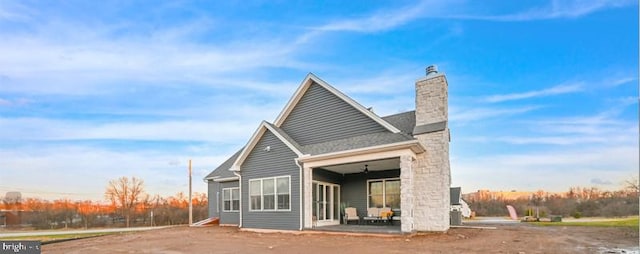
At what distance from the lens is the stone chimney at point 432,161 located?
13.4 m

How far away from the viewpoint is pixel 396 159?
13.6 meters

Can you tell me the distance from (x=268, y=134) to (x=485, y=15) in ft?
30.2

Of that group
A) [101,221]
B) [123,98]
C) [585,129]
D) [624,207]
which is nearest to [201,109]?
[123,98]

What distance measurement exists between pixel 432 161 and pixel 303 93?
616 centimetres

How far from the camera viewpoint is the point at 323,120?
15914 millimetres

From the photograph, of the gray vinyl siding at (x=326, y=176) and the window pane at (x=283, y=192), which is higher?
the gray vinyl siding at (x=326, y=176)

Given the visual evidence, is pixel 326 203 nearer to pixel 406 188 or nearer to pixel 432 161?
pixel 406 188

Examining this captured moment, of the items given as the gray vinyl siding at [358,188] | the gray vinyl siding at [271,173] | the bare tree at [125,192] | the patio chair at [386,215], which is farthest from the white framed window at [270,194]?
the bare tree at [125,192]

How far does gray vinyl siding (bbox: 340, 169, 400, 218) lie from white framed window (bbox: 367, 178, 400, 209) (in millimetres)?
178

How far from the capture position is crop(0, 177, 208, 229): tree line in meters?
30.1

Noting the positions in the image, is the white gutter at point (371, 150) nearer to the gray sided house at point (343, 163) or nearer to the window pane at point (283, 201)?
the gray sided house at point (343, 163)

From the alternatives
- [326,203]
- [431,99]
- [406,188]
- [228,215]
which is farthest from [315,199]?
[228,215]

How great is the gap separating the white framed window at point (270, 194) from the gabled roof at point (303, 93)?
9.66 ft

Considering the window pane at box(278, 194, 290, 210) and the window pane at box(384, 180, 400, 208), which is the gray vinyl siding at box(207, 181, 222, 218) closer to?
the window pane at box(278, 194, 290, 210)
